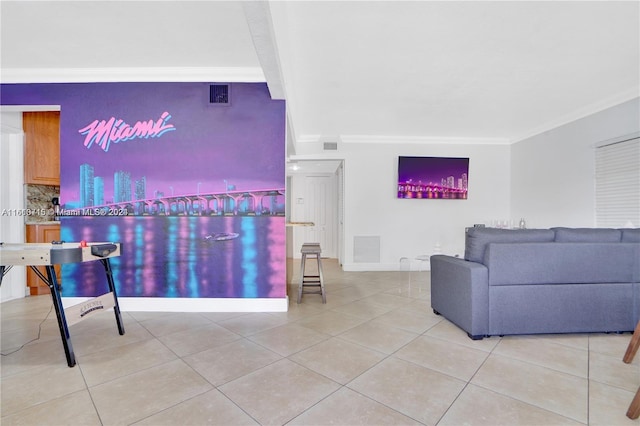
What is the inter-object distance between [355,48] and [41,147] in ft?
14.0

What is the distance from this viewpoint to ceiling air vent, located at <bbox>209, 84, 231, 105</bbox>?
10.6 ft

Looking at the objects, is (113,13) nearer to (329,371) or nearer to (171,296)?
(171,296)

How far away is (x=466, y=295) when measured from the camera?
2500 mm

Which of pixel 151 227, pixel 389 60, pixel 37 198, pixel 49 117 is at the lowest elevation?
pixel 151 227

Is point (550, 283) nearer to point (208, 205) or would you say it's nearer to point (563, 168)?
point (563, 168)

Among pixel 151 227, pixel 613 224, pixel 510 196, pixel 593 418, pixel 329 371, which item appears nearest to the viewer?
pixel 593 418

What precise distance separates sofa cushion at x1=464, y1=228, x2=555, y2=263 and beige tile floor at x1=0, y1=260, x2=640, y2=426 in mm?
764

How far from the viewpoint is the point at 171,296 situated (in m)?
3.19

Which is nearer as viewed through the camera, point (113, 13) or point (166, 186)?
point (113, 13)

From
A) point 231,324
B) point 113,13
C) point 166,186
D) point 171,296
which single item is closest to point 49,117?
point 166,186

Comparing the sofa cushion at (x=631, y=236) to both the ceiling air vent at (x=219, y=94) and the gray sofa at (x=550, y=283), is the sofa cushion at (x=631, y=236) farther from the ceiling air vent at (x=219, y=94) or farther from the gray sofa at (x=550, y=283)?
the ceiling air vent at (x=219, y=94)

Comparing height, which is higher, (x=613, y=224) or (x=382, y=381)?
(x=613, y=224)

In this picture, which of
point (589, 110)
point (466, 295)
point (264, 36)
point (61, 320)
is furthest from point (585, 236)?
point (61, 320)

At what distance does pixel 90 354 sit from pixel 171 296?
3.32ft
